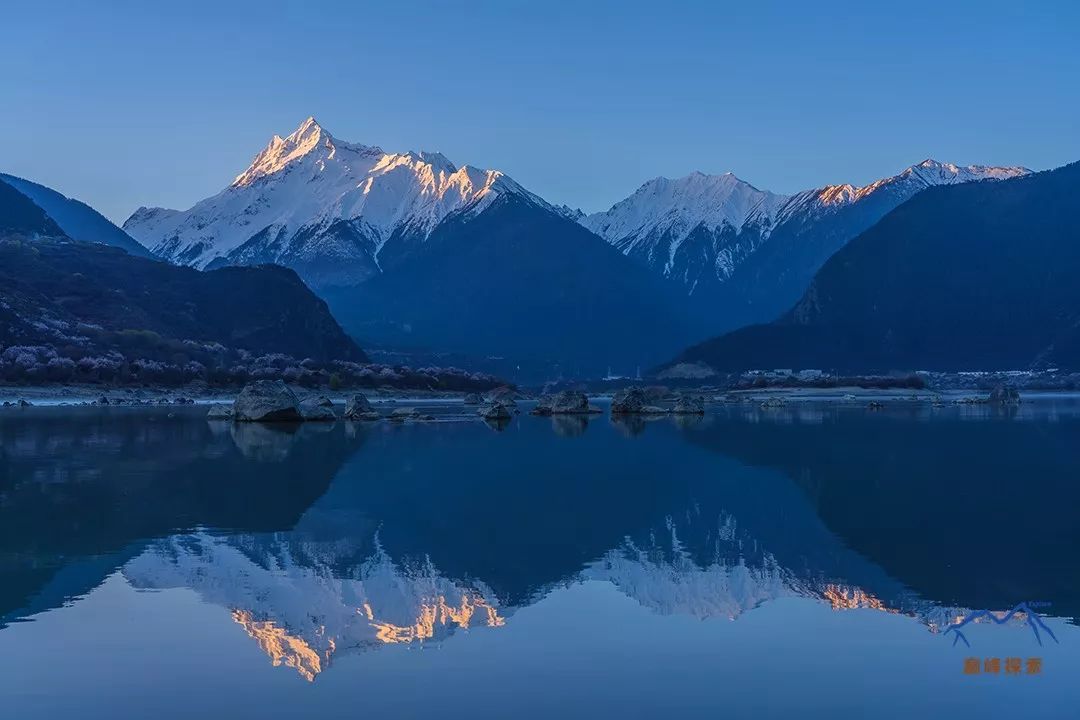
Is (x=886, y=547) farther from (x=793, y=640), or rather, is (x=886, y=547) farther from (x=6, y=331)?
(x=6, y=331)

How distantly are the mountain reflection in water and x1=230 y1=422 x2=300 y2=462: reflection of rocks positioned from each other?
30.8 inches

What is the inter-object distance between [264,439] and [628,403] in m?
51.8

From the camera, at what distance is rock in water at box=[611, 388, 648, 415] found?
108 meters

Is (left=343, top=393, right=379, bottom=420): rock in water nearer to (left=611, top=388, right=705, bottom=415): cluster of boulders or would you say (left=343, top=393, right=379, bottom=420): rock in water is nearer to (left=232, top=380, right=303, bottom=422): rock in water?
(left=232, top=380, right=303, bottom=422): rock in water

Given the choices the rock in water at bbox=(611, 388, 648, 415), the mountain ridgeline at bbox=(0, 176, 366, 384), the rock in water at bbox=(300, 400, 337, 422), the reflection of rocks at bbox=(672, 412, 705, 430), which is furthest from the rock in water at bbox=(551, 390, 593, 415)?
the mountain ridgeline at bbox=(0, 176, 366, 384)

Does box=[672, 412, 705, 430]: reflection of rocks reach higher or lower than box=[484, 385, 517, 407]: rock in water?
lower

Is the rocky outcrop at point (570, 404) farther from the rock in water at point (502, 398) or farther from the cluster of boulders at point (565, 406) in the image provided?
the rock in water at point (502, 398)

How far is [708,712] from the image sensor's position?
43.7 ft

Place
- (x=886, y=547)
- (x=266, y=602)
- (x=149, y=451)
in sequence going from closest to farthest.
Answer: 1. (x=266, y=602)
2. (x=886, y=547)
3. (x=149, y=451)

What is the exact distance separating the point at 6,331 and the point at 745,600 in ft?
419

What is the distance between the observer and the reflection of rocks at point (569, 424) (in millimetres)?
72688

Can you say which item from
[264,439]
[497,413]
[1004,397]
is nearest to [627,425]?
[497,413]

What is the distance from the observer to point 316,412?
8738 cm

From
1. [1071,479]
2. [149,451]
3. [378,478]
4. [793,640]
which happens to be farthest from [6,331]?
[793,640]
